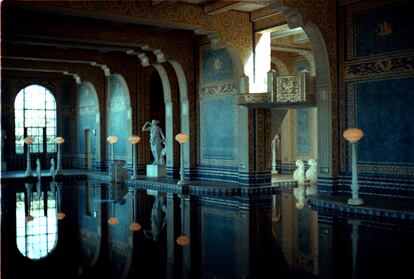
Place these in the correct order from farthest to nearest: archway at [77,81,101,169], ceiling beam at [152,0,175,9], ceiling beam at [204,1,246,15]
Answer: archway at [77,81,101,169], ceiling beam at [204,1,246,15], ceiling beam at [152,0,175,9]

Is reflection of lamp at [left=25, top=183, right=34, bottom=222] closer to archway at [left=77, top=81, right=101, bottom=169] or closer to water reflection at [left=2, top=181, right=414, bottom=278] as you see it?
water reflection at [left=2, top=181, right=414, bottom=278]

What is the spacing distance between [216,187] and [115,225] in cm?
558

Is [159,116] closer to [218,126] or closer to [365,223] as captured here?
[218,126]

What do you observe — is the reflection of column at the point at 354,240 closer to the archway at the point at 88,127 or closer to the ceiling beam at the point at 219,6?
the ceiling beam at the point at 219,6

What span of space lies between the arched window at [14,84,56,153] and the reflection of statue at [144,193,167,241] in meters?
14.0

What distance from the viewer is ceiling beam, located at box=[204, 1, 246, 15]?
12.8 m

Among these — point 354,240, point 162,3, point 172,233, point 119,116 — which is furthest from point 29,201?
point 119,116

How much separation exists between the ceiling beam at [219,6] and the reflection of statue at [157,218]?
4.90m

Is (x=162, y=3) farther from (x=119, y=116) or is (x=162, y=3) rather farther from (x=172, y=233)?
(x=119, y=116)

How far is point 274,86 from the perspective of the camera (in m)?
13.1

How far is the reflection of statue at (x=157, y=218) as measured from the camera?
8028mm

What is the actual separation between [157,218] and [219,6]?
5.90 meters

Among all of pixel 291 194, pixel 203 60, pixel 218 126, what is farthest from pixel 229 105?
pixel 291 194

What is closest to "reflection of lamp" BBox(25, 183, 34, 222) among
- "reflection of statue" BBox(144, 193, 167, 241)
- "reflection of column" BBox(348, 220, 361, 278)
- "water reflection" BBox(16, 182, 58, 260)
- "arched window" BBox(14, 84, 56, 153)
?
"water reflection" BBox(16, 182, 58, 260)
